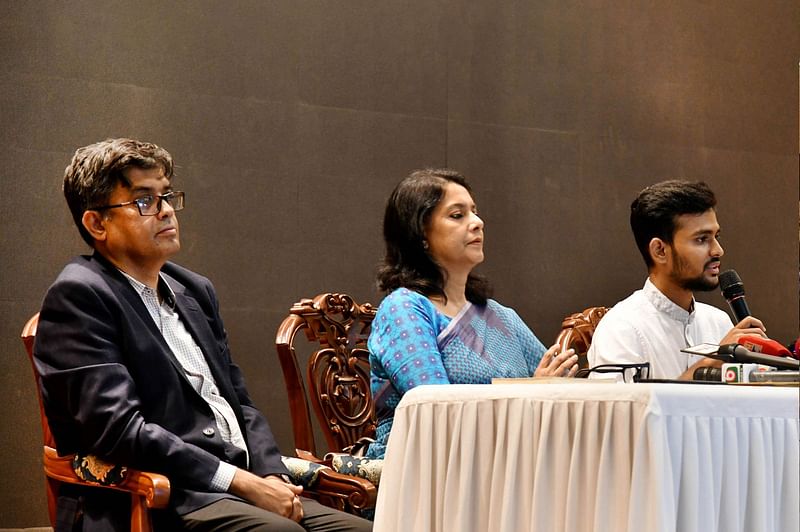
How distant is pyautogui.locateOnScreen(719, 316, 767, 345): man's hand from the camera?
7.93ft

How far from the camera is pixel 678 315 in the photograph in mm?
3115

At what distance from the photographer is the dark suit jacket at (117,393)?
2262 mm

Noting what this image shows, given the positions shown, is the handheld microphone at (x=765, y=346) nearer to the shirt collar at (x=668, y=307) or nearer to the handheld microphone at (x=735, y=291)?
the handheld microphone at (x=735, y=291)

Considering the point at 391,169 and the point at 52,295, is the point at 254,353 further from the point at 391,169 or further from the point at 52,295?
the point at 52,295

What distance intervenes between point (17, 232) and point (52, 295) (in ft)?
4.62

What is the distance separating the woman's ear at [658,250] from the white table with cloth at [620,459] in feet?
4.89

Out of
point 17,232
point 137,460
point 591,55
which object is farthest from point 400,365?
point 591,55

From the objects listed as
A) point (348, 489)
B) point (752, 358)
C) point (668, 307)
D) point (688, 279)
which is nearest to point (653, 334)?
point (668, 307)

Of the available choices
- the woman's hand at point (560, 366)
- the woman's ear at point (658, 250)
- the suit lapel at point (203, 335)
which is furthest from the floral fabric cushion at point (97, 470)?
the woman's ear at point (658, 250)

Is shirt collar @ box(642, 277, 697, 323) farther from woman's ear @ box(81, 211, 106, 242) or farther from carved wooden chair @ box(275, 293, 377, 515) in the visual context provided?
woman's ear @ box(81, 211, 106, 242)

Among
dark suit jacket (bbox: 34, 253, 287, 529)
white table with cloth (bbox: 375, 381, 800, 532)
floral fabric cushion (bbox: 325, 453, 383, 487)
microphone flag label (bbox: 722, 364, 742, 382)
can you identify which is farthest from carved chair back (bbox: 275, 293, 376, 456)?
microphone flag label (bbox: 722, 364, 742, 382)

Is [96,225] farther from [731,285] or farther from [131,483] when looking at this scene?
[731,285]

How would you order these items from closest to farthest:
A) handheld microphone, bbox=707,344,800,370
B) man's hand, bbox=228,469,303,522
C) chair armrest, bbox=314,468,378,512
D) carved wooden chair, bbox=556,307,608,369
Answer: handheld microphone, bbox=707,344,800,370 < man's hand, bbox=228,469,303,522 < chair armrest, bbox=314,468,378,512 < carved wooden chair, bbox=556,307,608,369

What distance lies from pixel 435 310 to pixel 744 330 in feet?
2.68
